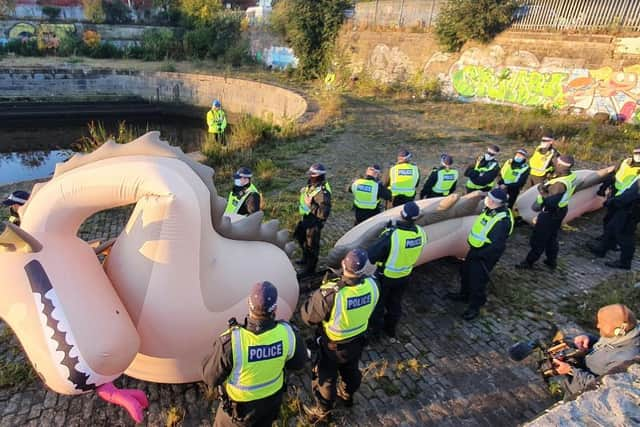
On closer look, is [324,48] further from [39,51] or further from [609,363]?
[609,363]

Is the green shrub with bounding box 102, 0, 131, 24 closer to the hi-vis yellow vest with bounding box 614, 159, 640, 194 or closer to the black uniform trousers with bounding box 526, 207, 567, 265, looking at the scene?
the black uniform trousers with bounding box 526, 207, 567, 265

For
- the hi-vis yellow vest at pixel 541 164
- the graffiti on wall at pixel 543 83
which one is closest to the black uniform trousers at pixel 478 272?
the hi-vis yellow vest at pixel 541 164

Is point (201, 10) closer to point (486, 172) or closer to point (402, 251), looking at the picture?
point (486, 172)

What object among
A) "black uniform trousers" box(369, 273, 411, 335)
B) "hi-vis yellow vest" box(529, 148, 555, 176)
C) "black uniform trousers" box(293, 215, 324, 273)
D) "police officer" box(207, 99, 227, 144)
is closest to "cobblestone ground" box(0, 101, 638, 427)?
"black uniform trousers" box(369, 273, 411, 335)

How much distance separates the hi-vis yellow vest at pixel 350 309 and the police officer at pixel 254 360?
1.75 feet

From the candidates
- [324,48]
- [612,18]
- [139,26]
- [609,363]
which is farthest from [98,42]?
[609,363]

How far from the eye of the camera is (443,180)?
7699mm

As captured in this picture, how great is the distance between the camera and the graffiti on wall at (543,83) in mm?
15453

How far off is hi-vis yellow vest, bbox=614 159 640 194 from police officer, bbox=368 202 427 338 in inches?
182

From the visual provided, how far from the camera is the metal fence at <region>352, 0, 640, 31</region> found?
16234mm

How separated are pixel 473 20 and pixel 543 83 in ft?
15.9

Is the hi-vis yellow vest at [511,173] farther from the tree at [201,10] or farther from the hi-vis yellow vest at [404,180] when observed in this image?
the tree at [201,10]

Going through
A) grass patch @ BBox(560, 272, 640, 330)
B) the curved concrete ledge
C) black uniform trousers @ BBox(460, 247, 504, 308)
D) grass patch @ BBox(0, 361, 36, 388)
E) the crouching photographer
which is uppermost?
the crouching photographer

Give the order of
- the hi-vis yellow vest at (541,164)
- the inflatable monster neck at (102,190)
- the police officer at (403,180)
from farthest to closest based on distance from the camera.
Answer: the hi-vis yellow vest at (541,164), the police officer at (403,180), the inflatable monster neck at (102,190)
